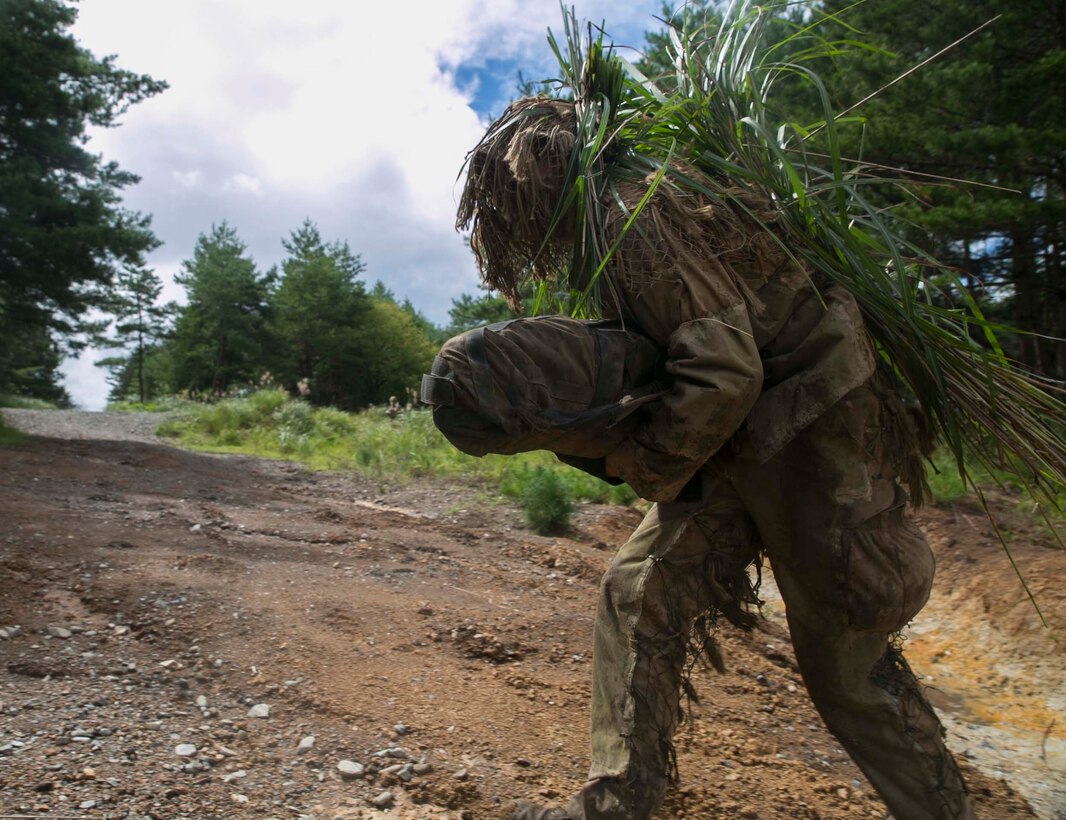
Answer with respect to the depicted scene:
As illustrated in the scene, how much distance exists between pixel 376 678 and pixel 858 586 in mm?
2043

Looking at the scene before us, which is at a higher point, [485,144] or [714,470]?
[485,144]

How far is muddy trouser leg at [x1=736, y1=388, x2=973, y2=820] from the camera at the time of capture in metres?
2.37

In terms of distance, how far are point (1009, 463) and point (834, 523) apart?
712mm

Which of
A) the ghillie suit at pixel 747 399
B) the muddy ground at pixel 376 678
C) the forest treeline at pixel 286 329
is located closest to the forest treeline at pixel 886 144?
the ghillie suit at pixel 747 399

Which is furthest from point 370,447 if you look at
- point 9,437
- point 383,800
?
point 383,800

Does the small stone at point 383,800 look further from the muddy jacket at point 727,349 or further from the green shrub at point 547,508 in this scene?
the green shrub at point 547,508

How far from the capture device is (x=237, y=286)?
34844 millimetres

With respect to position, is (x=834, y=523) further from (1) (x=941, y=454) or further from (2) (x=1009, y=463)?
(1) (x=941, y=454)

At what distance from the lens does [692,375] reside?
6.94 feet

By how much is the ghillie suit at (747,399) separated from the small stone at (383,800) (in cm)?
47

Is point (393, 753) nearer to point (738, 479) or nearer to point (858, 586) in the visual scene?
point (738, 479)

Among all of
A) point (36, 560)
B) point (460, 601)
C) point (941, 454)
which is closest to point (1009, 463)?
point (460, 601)

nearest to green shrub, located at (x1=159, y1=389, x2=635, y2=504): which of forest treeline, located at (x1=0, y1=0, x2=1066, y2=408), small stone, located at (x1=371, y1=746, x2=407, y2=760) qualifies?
forest treeline, located at (x1=0, y1=0, x2=1066, y2=408)

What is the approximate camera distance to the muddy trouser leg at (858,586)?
93.2 inches
